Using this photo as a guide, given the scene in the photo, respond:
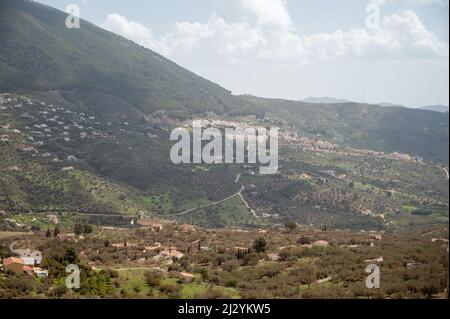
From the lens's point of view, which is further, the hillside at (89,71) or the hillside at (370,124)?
the hillside at (370,124)

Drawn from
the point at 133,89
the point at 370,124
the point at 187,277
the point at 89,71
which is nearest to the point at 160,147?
the point at 133,89

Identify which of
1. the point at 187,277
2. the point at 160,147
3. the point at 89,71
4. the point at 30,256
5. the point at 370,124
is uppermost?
the point at 89,71

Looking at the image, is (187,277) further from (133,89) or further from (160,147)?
(133,89)

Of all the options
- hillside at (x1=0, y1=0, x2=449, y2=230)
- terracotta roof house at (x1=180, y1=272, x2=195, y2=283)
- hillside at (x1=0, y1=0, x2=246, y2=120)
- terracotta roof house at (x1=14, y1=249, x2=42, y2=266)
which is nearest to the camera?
terracotta roof house at (x1=180, y1=272, x2=195, y2=283)

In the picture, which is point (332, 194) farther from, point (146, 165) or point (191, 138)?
point (191, 138)

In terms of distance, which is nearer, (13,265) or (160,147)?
(13,265)

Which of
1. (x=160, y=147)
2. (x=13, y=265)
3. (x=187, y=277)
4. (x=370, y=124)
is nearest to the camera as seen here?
(x=187, y=277)

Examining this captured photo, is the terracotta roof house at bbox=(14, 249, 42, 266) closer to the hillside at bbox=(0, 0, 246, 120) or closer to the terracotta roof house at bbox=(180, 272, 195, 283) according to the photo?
the terracotta roof house at bbox=(180, 272, 195, 283)

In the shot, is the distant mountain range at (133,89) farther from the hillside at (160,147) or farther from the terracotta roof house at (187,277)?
the terracotta roof house at (187,277)

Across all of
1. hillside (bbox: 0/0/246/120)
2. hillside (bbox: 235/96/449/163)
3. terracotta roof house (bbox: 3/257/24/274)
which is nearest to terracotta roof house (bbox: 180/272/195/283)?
terracotta roof house (bbox: 3/257/24/274)

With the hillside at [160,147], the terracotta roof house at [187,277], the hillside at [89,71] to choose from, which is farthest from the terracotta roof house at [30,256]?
the hillside at [89,71]
